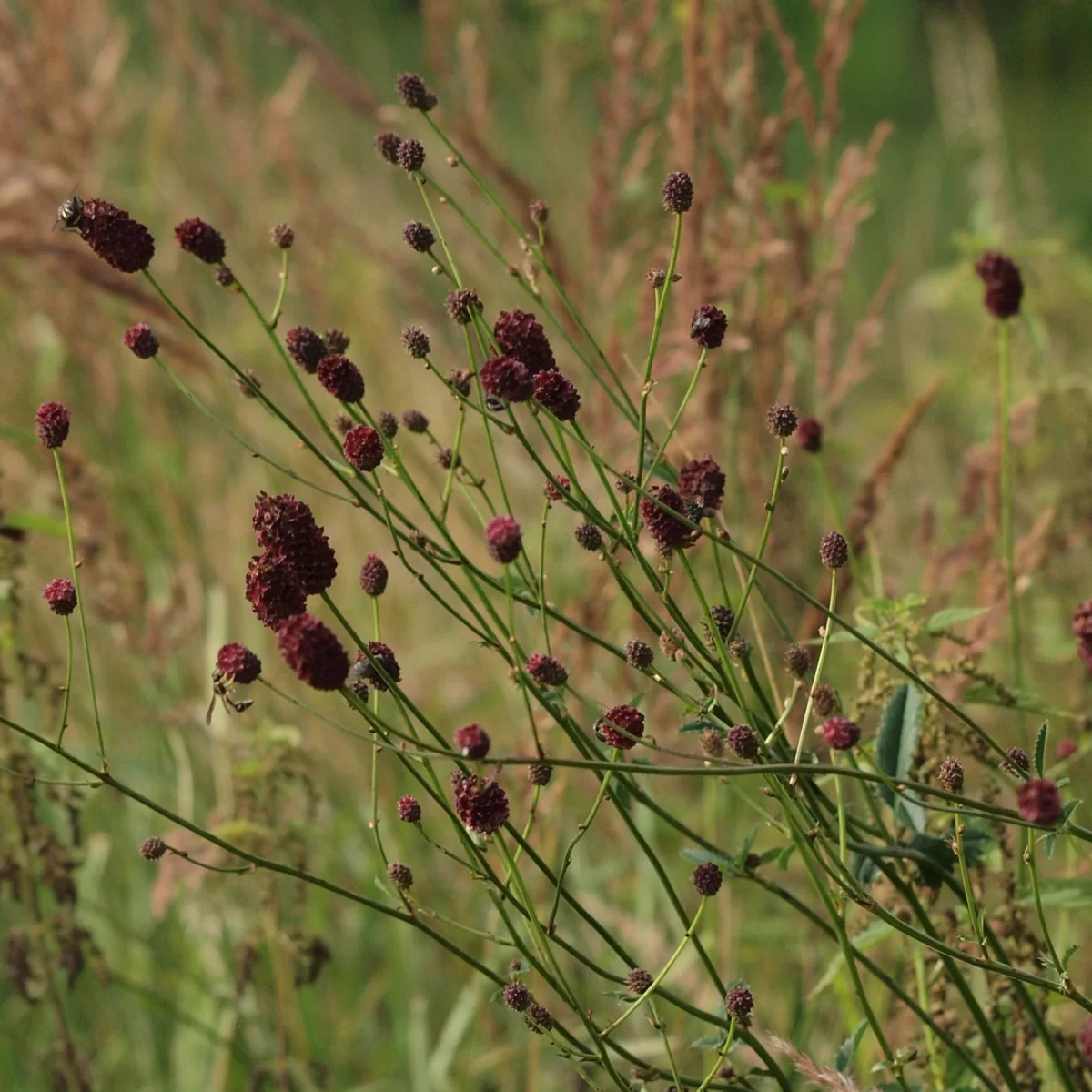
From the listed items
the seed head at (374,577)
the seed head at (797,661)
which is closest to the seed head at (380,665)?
the seed head at (374,577)

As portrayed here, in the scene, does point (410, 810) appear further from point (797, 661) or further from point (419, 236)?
point (419, 236)

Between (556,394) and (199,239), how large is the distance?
0.30 m

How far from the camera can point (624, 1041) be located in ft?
6.38

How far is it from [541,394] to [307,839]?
4.86ft

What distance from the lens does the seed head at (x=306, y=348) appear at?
948 mm

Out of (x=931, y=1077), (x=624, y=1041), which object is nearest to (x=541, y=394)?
(x=931, y=1077)

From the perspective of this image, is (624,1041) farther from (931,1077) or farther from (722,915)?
(931,1077)

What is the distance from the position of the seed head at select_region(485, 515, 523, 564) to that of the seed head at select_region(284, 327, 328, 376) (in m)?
0.25

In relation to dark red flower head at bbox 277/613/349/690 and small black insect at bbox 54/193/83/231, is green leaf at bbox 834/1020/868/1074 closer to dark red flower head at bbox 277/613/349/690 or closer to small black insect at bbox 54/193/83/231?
dark red flower head at bbox 277/613/349/690

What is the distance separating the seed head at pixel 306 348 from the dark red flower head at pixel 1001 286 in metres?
0.66

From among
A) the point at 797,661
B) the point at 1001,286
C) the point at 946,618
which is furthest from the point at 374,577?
the point at 1001,286

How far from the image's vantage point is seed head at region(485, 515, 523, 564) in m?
0.75

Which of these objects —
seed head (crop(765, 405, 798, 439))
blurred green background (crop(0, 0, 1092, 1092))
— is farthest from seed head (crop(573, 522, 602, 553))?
blurred green background (crop(0, 0, 1092, 1092))

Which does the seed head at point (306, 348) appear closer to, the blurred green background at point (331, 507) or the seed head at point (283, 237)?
the seed head at point (283, 237)
